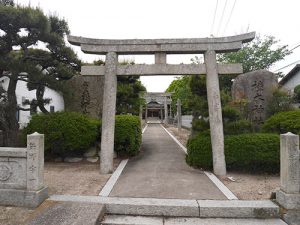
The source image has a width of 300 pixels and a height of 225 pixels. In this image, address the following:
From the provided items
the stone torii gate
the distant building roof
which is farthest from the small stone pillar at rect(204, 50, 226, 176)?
the distant building roof

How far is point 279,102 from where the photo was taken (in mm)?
9922

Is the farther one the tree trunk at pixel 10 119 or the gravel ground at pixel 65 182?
the tree trunk at pixel 10 119

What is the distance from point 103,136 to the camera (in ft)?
26.1

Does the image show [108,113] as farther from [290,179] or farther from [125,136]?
[290,179]

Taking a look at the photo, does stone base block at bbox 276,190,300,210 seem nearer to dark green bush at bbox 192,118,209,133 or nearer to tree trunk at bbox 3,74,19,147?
dark green bush at bbox 192,118,209,133

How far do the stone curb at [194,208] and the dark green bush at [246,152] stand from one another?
2.29m

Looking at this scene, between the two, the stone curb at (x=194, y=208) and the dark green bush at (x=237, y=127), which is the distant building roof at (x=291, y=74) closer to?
the dark green bush at (x=237, y=127)

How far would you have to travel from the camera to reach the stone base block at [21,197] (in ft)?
16.8

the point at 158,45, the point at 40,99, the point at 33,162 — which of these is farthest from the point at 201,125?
the point at 40,99

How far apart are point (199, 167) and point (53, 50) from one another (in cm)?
733

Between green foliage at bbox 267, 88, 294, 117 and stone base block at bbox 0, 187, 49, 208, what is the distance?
8.97 metres

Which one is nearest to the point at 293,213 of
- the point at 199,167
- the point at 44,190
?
the point at 199,167

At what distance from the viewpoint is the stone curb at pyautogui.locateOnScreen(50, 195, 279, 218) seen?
5.03 m

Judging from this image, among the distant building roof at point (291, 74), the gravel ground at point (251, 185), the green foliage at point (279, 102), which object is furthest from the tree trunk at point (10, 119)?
the distant building roof at point (291, 74)
